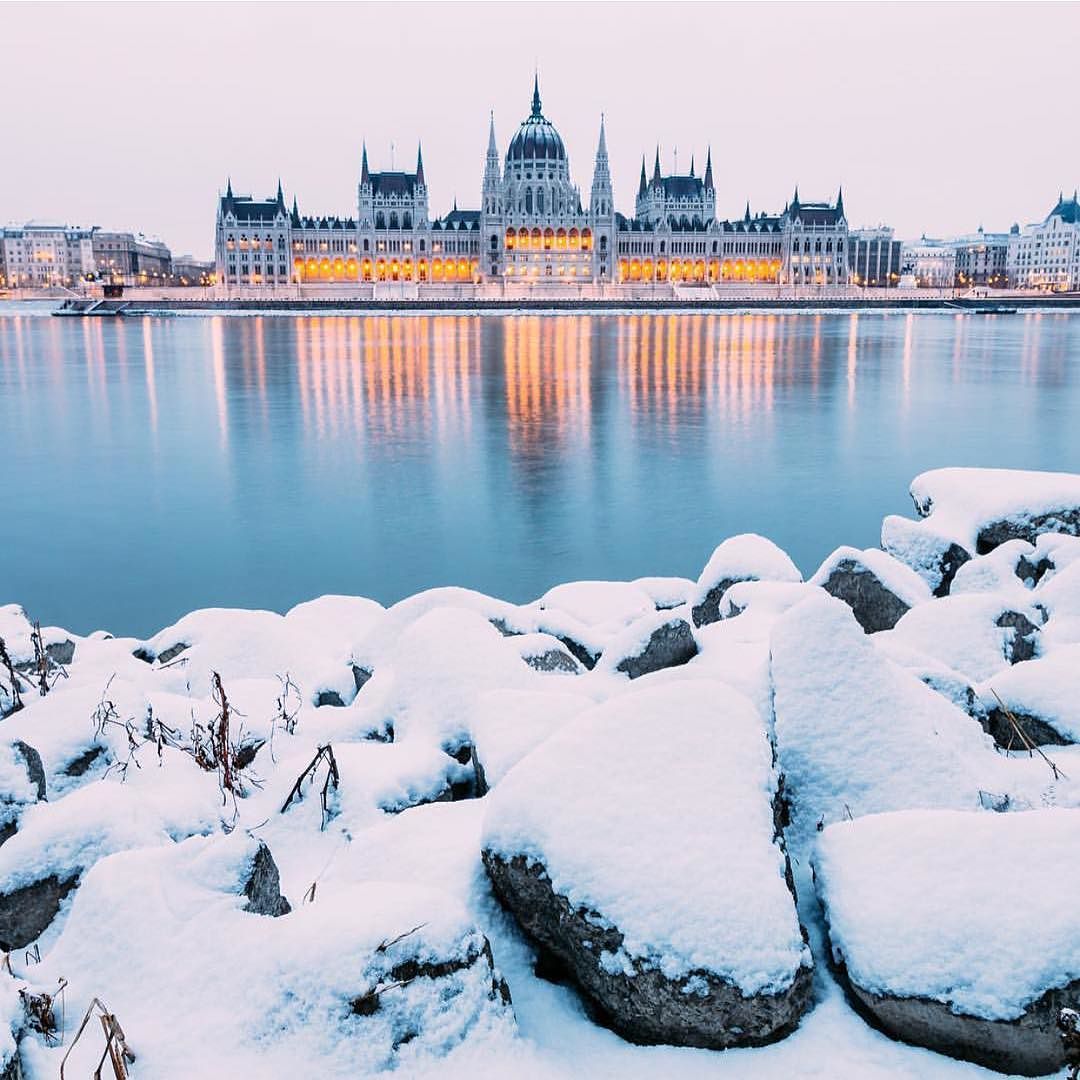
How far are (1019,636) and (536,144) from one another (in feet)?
444

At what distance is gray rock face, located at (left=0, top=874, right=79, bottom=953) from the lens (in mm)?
3467

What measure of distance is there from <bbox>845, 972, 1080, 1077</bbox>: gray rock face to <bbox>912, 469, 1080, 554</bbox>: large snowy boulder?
6.53 meters

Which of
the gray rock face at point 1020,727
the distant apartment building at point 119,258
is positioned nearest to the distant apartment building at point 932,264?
the distant apartment building at point 119,258

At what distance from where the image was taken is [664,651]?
219 inches

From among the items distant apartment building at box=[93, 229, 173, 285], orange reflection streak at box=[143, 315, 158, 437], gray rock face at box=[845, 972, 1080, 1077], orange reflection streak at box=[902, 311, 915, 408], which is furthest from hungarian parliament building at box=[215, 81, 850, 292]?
gray rock face at box=[845, 972, 1080, 1077]

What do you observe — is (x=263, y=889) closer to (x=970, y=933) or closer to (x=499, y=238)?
(x=970, y=933)

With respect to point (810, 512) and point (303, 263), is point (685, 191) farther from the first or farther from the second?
point (810, 512)

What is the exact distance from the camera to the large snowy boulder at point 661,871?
9.53 ft

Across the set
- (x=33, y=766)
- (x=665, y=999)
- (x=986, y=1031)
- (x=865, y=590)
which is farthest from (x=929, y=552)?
(x=33, y=766)

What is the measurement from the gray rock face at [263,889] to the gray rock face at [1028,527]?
7.21 metres

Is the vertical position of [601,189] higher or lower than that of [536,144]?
lower

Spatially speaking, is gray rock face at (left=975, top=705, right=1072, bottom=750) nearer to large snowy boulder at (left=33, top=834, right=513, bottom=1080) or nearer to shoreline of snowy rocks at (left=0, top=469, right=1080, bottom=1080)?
shoreline of snowy rocks at (left=0, top=469, right=1080, bottom=1080)

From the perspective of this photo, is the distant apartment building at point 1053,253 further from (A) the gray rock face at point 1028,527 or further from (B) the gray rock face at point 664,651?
(B) the gray rock face at point 664,651

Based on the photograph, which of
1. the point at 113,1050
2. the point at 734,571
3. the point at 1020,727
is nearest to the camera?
the point at 113,1050
